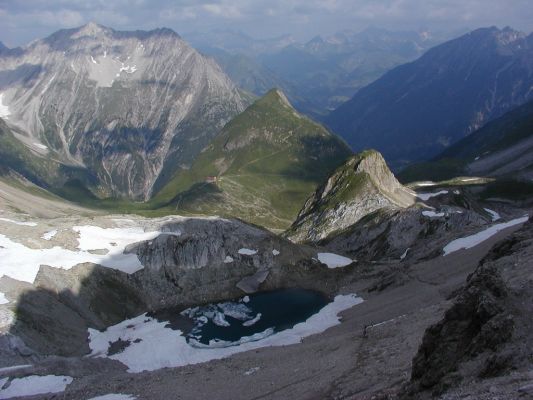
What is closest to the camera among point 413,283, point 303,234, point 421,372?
point 421,372

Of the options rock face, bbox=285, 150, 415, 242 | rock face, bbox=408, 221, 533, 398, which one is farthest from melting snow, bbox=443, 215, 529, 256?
rock face, bbox=408, 221, 533, 398

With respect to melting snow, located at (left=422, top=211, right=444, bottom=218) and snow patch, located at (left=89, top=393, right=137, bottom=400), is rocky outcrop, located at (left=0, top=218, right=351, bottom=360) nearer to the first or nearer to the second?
snow patch, located at (left=89, top=393, right=137, bottom=400)

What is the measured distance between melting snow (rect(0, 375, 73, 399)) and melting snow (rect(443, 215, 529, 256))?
6079cm

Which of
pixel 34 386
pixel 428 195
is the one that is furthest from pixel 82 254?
pixel 428 195

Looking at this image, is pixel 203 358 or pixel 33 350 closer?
pixel 33 350

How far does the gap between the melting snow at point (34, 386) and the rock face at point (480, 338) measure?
35.0 meters

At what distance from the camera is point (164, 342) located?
241 feet

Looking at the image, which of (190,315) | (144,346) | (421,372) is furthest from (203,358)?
(421,372)

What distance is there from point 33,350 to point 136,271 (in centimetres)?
2808

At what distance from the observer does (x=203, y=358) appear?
67688mm

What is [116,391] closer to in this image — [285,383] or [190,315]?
[285,383]

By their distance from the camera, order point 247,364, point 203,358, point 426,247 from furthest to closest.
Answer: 1. point 426,247
2. point 203,358
3. point 247,364

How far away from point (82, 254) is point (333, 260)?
4389 centimetres

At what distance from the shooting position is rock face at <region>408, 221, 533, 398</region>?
25.1 metres
